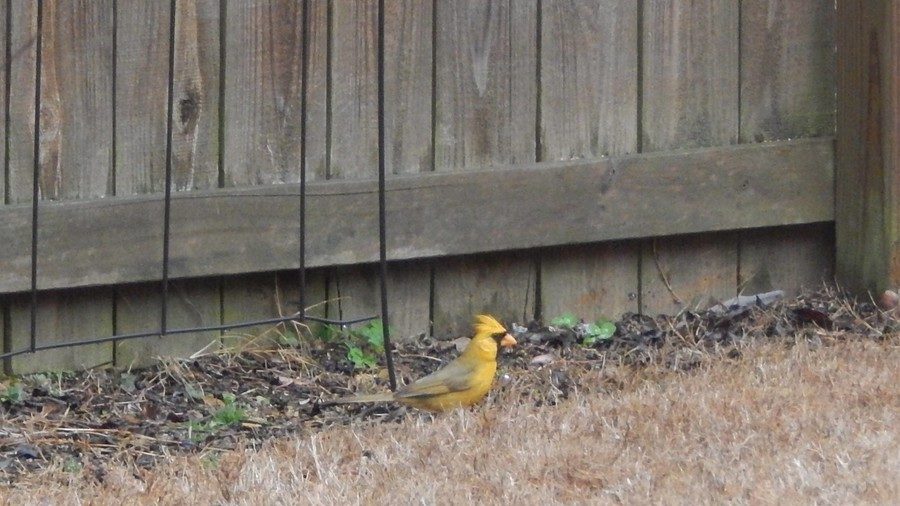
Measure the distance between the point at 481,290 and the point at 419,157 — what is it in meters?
0.60

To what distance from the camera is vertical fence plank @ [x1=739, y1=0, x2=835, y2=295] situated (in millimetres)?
6020

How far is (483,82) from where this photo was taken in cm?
576

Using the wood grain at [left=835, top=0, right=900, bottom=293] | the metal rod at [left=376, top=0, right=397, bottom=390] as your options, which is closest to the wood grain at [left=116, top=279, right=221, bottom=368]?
the metal rod at [left=376, top=0, right=397, bottom=390]

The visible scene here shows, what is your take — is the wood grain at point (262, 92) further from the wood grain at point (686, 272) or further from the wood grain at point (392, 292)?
the wood grain at point (686, 272)

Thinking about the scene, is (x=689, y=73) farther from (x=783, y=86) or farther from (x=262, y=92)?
(x=262, y=92)

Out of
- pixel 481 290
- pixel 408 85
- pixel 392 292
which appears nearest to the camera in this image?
pixel 408 85

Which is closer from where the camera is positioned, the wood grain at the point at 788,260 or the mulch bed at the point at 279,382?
the mulch bed at the point at 279,382

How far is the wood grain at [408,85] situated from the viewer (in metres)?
5.64

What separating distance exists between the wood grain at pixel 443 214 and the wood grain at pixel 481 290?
0.49 feet

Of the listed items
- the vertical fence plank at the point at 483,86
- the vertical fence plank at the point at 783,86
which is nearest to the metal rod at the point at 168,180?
the vertical fence plank at the point at 483,86

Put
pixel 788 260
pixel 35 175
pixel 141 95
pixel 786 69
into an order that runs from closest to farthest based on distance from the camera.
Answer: pixel 35 175 < pixel 141 95 < pixel 786 69 < pixel 788 260

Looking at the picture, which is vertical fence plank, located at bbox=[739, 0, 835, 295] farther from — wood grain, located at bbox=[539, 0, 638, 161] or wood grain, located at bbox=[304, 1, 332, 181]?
wood grain, located at bbox=[304, 1, 332, 181]

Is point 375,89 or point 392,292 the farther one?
point 392,292

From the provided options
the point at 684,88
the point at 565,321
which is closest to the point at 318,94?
the point at 565,321
